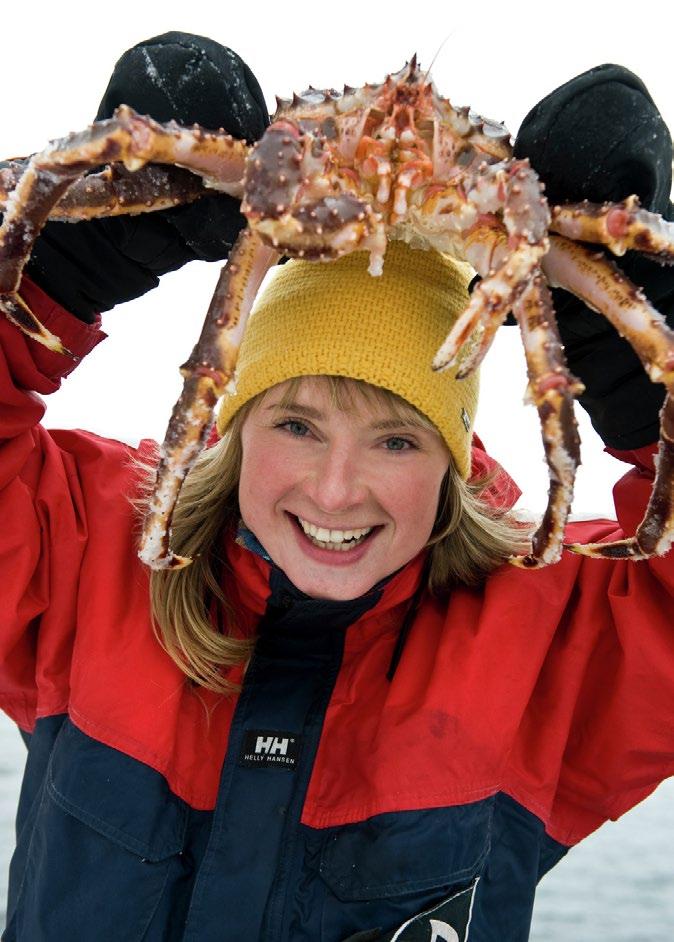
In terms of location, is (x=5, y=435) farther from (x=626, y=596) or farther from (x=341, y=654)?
(x=626, y=596)

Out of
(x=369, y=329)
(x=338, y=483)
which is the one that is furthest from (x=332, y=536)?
(x=369, y=329)

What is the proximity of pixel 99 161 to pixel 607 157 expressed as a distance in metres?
0.74

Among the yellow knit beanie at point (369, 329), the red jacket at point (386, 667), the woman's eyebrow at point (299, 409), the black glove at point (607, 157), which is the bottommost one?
the red jacket at point (386, 667)

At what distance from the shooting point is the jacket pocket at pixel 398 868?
1.59 metres

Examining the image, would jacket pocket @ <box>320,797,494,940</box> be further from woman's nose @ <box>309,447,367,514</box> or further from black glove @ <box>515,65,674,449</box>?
black glove @ <box>515,65,674,449</box>

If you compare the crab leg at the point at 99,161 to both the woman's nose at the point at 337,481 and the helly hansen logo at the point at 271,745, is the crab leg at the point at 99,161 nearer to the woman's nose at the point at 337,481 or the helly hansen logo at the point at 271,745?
the woman's nose at the point at 337,481

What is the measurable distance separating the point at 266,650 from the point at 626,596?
675 millimetres

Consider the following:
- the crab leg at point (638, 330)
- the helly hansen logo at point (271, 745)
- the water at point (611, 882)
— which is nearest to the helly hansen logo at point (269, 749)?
the helly hansen logo at point (271, 745)

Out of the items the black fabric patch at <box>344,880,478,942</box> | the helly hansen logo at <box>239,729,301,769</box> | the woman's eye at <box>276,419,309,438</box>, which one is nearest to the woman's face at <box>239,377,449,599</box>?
the woman's eye at <box>276,419,309,438</box>

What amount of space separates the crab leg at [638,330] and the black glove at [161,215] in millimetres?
511

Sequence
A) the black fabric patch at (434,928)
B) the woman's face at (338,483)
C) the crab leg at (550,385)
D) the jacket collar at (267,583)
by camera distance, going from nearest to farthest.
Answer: the crab leg at (550,385) → the black fabric patch at (434,928) → the woman's face at (338,483) → the jacket collar at (267,583)

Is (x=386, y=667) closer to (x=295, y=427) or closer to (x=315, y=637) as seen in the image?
(x=315, y=637)

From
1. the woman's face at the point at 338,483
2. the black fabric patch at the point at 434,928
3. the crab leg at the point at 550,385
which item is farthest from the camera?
the woman's face at the point at 338,483

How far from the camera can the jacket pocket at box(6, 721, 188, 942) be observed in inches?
64.1
